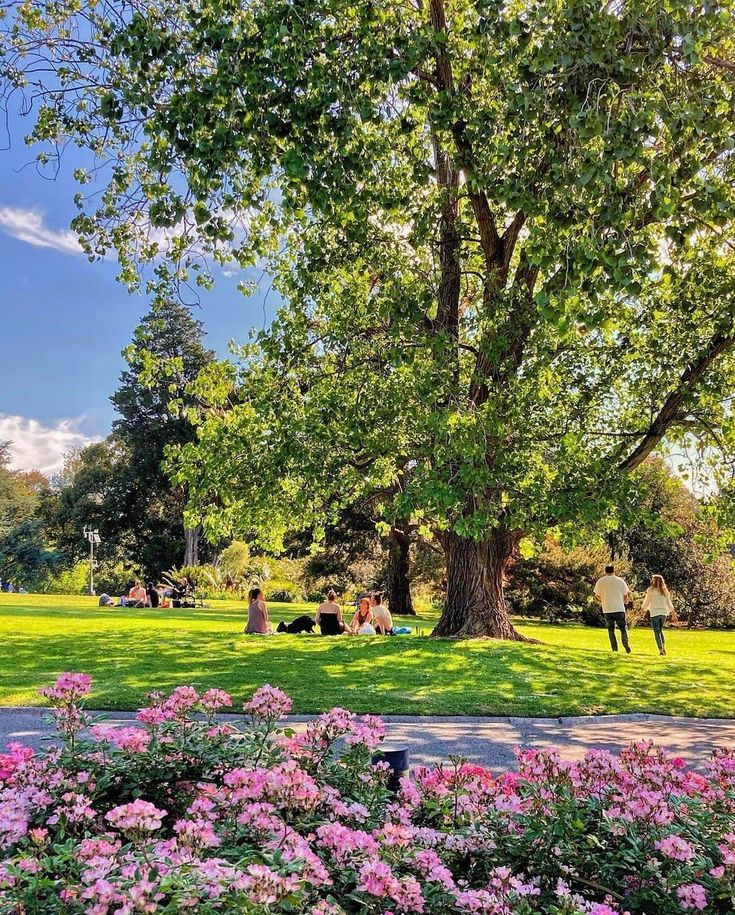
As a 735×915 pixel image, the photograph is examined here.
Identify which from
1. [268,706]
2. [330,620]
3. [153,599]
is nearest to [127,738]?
[268,706]

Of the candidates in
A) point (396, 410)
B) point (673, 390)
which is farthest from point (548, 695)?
point (673, 390)

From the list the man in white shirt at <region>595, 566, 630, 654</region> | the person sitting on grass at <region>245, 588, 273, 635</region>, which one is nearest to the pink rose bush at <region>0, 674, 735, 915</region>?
the man in white shirt at <region>595, 566, 630, 654</region>

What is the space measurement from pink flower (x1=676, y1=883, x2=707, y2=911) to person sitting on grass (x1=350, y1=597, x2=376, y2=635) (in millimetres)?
14921

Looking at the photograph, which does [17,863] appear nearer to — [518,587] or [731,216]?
[731,216]

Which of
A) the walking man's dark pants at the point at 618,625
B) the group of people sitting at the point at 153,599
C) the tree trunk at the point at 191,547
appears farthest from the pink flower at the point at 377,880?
the tree trunk at the point at 191,547

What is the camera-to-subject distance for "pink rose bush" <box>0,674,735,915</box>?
2035mm

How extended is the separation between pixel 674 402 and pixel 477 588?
5.50 m

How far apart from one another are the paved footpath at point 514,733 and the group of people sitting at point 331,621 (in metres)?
8.47

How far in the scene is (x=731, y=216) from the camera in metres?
5.85

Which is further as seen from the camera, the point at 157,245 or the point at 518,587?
the point at 518,587

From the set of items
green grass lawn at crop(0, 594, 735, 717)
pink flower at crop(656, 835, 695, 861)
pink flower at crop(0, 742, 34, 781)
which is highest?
pink flower at crop(0, 742, 34, 781)

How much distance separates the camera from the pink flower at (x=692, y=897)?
231 cm

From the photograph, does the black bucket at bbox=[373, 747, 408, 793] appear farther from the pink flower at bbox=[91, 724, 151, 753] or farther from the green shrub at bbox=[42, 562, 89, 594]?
the green shrub at bbox=[42, 562, 89, 594]

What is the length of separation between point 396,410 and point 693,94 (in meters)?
8.08
